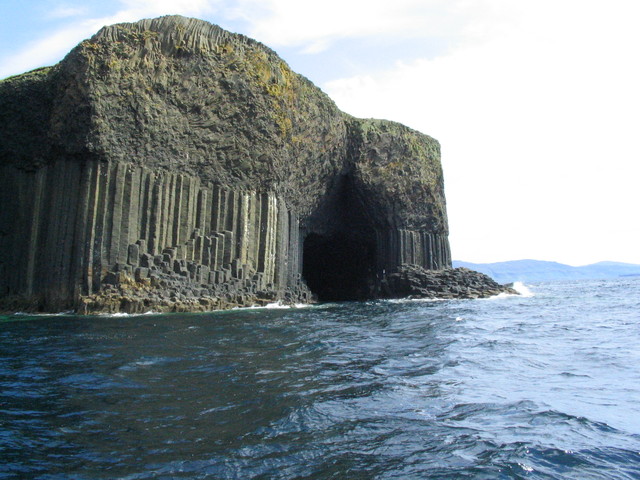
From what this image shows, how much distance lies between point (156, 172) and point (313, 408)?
18998 millimetres

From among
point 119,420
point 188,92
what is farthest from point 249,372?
point 188,92

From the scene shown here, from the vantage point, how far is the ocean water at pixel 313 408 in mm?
5059

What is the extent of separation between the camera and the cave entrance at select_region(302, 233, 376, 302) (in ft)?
140

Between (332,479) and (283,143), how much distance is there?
27.1 metres

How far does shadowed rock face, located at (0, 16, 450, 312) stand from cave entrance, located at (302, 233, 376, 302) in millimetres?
8839

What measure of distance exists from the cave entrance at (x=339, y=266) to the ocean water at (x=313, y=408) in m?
29.4

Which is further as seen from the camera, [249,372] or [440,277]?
[440,277]

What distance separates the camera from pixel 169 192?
79.9 feet

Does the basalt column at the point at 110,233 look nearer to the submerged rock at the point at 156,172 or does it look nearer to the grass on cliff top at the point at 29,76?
the submerged rock at the point at 156,172

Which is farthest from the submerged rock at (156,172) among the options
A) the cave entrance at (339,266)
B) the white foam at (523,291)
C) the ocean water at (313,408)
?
the white foam at (523,291)

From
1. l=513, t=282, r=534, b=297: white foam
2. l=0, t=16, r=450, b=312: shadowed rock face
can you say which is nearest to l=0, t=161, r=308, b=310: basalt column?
l=0, t=16, r=450, b=312: shadowed rock face

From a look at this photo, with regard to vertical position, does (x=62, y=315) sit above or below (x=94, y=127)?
below

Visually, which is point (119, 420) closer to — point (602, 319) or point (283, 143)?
point (602, 319)

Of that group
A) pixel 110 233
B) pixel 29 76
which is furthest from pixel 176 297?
pixel 29 76
